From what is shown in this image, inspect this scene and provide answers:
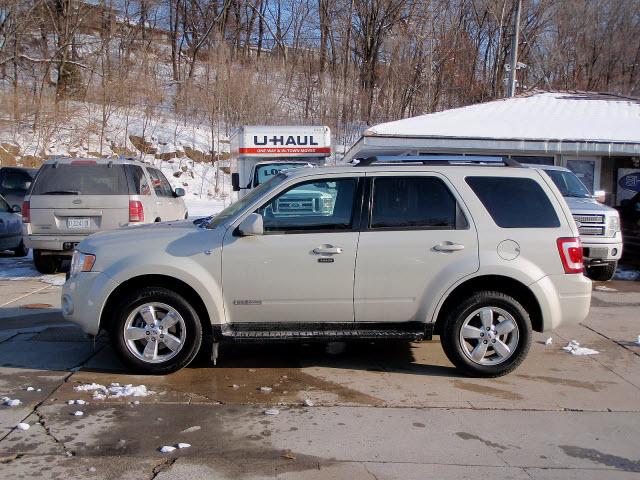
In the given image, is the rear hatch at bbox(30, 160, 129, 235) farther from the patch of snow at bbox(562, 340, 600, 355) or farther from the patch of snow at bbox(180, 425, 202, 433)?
the patch of snow at bbox(562, 340, 600, 355)

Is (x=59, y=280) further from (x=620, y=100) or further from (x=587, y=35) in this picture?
(x=587, y=35)

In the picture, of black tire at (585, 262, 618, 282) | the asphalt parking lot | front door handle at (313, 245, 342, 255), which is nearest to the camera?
the asphalt parking lot

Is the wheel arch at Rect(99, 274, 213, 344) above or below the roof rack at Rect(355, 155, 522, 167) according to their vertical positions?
below

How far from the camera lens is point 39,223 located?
34.5 ft

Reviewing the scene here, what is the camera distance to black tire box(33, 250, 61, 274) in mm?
11233

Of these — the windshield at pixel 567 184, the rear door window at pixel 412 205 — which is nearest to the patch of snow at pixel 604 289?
the windshield at pixel 567 184

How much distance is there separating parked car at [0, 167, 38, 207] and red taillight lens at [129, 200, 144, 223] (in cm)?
935

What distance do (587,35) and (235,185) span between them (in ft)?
109

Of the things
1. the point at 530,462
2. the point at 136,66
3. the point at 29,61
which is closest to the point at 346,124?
the point at 136,66

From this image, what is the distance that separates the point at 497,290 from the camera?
593 centimetres

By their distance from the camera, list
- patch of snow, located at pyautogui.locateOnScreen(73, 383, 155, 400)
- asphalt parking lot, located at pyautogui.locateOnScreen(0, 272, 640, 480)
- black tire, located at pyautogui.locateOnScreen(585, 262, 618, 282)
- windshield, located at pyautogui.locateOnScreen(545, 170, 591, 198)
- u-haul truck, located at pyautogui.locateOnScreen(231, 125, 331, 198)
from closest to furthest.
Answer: asphalt parking lot, located at pyautogui.locateOnScreen(0, 272, 640, 480) → patch of snow, located at pyautogui.locateOnScreen(73, 383, 155, 400) → black tire, located at pyautogui.locateOnScreen(585, 262, 618, 282) → windshield, located at pyautogui.locateOnScreen(545, 170, 591, 198) → u-haul truck, located at pyautogui.locateOnScreen(231, 125, 331, 198)

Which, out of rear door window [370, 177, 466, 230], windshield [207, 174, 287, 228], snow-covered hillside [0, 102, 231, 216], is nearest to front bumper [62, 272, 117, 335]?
windshield [207, 174, 287, 228]

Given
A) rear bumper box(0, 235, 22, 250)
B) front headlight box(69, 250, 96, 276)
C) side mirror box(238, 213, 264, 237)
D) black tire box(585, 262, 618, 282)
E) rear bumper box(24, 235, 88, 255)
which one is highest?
side mirror box(238, 213, 264, 237)

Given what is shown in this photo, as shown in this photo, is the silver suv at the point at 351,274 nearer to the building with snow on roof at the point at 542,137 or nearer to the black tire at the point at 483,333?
the black tire at the point at 483,333
